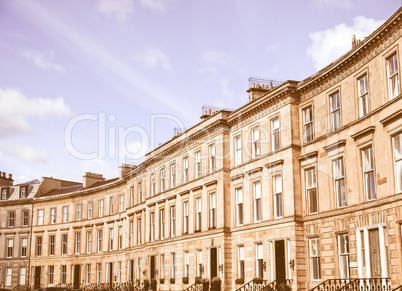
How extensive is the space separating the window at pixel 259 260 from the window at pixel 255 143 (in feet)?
20.0

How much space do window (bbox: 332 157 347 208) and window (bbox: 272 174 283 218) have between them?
190 inches

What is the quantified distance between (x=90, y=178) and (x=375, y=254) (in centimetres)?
5004

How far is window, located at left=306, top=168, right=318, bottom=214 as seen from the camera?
101 feet

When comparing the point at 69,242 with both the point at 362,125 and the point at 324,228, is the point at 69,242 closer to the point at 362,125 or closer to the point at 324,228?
the point at 324,228

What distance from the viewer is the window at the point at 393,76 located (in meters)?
24.0

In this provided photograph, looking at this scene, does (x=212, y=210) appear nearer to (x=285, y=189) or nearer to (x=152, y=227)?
(x=285, y=189)

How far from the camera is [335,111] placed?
96.5 ft

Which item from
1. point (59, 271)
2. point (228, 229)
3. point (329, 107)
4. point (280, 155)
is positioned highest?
point (329, 107)

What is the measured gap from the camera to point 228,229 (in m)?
37.8

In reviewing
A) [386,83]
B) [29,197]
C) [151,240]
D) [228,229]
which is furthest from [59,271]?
[386,83]

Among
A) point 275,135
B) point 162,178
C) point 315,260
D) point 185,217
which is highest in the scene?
point 275,135

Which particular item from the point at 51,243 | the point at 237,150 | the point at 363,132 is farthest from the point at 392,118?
the point at 51,243

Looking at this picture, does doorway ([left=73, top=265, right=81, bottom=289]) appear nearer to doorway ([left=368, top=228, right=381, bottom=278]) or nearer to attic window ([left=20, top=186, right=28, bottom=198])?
attic window ([left=20, top=186, right=28, bottom=198])

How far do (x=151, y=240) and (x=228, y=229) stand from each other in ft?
46.1
